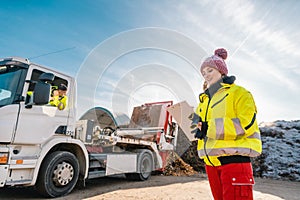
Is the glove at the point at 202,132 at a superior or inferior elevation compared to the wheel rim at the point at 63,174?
superior

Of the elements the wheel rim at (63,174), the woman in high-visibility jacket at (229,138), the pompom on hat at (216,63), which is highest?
the pompom on hat at (216,63)

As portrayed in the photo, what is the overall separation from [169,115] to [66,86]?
3.89 m

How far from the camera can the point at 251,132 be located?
1.62 metres

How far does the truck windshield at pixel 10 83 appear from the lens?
3.87 m

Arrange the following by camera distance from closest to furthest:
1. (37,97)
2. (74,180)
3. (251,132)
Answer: (251,132)
(37,97)
(74,180)

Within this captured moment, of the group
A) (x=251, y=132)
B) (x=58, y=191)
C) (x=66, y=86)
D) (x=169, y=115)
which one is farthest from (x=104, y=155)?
(x=251, y=132)

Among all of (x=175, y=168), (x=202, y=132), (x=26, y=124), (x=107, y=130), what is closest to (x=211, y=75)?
(x=202, y=132)

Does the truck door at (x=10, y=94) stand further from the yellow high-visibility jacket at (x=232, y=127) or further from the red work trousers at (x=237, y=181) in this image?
the red work trousers at (x=237, y=181)

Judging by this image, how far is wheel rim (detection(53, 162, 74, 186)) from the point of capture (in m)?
4.27

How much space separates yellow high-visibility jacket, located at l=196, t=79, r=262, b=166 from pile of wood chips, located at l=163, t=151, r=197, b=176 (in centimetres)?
675

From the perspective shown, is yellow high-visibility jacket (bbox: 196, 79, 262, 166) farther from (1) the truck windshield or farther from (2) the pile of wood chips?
(2) the pile of wood chips

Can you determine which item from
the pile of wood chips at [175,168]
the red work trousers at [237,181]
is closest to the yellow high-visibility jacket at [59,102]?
the red work trousers at [237,181]

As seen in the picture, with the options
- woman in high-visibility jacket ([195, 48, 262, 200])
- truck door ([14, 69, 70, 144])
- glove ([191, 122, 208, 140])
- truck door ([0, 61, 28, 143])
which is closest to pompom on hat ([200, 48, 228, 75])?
woman in high-visibility jacket ([195, 48, 262, 200])

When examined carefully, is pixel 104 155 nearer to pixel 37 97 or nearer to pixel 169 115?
pixel 37 97
